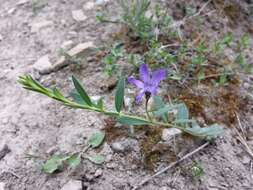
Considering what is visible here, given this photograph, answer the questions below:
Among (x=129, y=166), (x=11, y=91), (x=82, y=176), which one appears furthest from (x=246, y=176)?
(x=11, y=91)

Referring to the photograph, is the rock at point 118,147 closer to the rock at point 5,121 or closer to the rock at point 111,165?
the rock at point 111,165

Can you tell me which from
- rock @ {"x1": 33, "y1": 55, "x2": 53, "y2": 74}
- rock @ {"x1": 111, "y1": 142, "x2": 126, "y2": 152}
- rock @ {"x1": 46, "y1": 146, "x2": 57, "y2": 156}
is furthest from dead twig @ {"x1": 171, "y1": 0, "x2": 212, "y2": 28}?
rock @ {"x1": 46, "y1": 146, "x2": 57, "y2": 156}

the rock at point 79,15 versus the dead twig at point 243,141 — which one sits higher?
the rock at point 79,15

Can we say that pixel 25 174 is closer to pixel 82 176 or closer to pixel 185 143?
pixel 82 176

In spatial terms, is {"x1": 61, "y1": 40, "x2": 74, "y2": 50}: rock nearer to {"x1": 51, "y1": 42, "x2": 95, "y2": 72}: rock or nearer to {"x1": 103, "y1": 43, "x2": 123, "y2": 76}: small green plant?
{"x1": 51, "y1": 42, "x2": 95, "y2": 72}: rock

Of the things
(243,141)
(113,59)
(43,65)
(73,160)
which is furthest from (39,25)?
(243,141)

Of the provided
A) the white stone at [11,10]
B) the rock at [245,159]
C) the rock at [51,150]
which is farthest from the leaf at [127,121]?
the white stone at [11,10]
